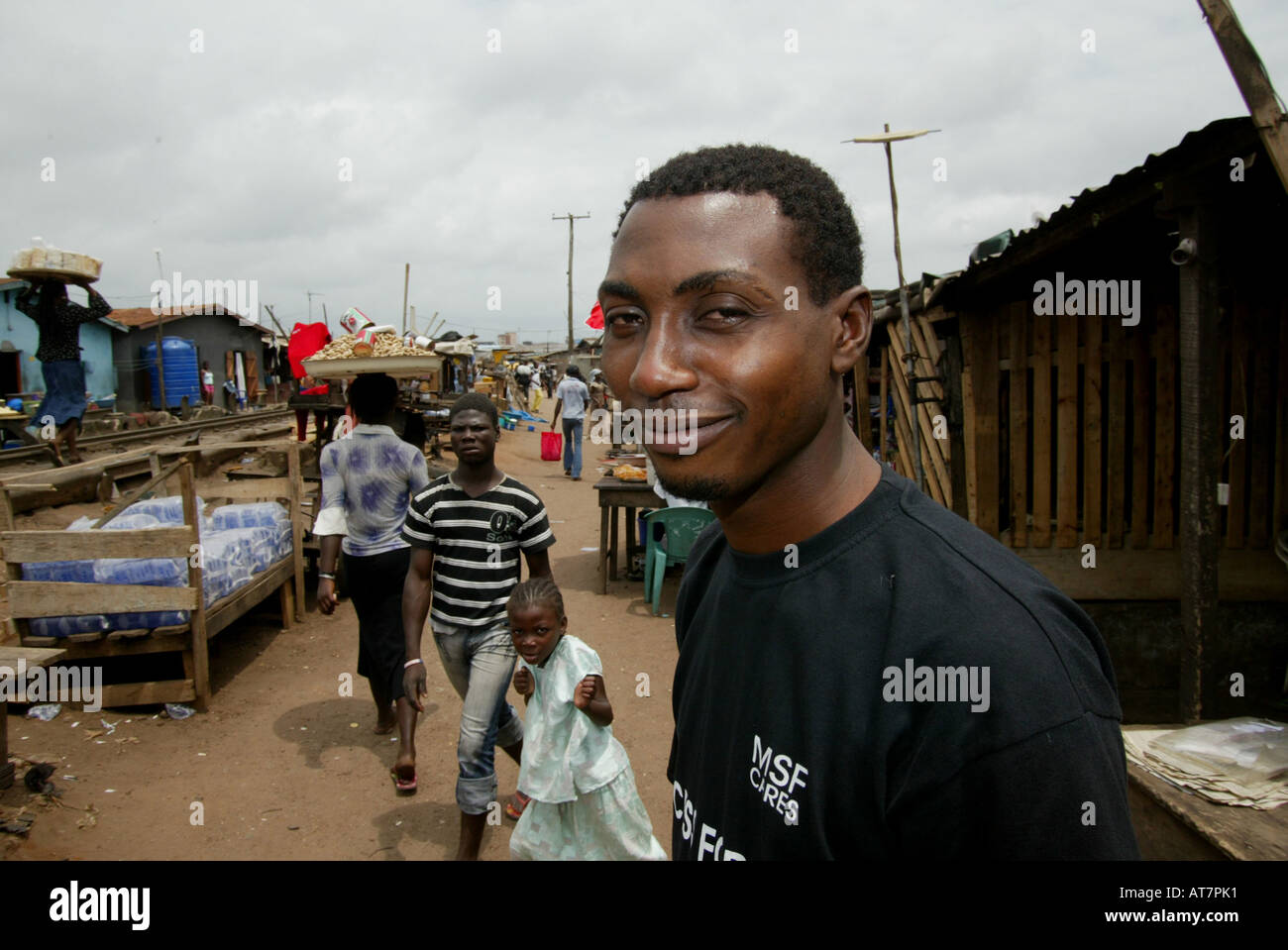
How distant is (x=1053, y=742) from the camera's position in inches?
32.3

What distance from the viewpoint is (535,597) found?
10.9 feet

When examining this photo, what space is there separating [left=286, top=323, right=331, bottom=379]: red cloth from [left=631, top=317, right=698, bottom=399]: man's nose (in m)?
9.01

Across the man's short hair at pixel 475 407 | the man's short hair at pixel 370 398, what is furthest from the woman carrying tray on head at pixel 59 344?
the man's short hair at pixel 475 407

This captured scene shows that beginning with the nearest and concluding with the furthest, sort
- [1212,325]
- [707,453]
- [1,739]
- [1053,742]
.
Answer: [1053,742], [707,453], [1212,325], [1,739]

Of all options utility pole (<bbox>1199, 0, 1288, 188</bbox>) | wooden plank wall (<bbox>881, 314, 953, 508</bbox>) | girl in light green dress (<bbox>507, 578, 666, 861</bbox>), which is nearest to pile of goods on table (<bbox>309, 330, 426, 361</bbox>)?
wooden plank wall (<bbox>881, 314, 953, 508</bbox>)

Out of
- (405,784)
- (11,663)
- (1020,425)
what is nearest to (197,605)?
(11,663)

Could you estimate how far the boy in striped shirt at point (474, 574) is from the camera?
3779 millimetres

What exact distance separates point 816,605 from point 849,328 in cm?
44

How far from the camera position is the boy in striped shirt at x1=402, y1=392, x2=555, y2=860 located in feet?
12.4

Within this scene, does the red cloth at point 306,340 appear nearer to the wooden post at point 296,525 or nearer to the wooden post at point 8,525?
the wooden post at point 296,525
